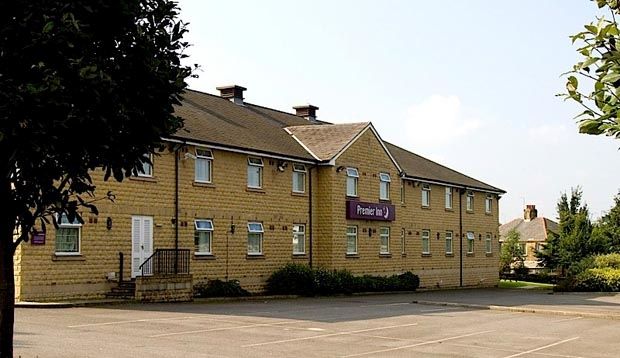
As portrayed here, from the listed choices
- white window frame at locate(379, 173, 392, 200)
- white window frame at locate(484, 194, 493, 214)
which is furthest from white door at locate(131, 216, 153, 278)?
white window frame at locate(484, 194, 493, 214)

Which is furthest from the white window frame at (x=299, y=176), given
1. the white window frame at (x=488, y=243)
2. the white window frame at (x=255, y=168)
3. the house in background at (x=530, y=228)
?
the house in background at (x=530, y=228)

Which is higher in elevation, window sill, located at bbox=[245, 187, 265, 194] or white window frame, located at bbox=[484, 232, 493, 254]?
window sill, located at bbox=[245, 187, 265, 194]

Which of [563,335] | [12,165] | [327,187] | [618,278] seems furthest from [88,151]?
[618,278]

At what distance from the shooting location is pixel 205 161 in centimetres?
3170

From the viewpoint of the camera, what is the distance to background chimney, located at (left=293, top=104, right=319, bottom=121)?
156ft

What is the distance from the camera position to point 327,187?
37.9m

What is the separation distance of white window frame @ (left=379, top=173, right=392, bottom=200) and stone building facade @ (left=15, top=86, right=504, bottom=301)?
6 centimetres

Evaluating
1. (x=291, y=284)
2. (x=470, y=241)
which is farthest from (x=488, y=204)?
(x=291, y=284)

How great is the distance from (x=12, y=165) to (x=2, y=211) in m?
0.70

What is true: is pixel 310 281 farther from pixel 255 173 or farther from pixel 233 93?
pixel 233 93

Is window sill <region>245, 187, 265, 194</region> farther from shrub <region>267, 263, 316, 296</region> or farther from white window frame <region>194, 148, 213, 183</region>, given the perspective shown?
shrub <region>267, 263, 316, 296</region>

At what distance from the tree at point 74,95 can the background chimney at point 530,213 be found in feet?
315

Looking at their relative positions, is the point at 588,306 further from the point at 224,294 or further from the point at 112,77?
the point at 112,77

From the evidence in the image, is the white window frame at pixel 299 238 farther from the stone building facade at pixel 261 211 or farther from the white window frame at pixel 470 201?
the white window frame at pixel 470 201
